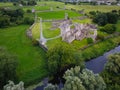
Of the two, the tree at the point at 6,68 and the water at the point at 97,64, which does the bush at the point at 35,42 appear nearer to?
the water at the point at 97,64

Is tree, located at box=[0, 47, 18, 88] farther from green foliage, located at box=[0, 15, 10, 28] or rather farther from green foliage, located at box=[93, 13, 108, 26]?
green foliage, located at box=[93, 13, 108, 26]

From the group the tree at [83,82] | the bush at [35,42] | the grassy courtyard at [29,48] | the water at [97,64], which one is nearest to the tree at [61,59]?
the grassy courtyard at [29,48]

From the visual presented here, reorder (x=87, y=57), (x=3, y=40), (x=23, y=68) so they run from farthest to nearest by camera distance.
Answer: (x=3, y=40)
(x=87, y=57)
(x=23, y=68)

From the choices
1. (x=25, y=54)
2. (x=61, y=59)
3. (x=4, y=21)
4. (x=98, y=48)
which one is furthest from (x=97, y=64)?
(x=4, y=21)

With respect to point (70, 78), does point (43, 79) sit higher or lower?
lower

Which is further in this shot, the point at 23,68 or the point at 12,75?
the point at 23,68

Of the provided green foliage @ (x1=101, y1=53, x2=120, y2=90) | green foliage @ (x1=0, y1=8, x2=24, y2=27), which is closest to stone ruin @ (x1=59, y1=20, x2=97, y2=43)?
green foliage @ (x1=101, y1=53, x2=120, y2=90)

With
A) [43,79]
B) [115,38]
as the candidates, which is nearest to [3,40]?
[43,79]

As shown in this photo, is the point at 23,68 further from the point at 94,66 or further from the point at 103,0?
the point at 103,0

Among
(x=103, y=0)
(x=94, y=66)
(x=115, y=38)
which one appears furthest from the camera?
(x=103, y=0)
